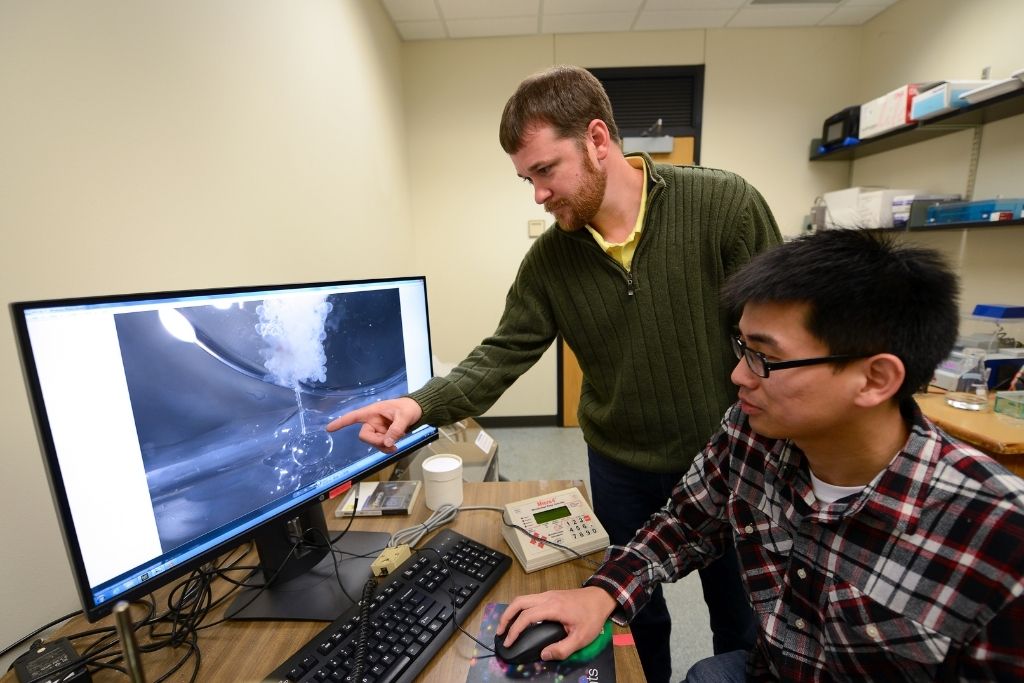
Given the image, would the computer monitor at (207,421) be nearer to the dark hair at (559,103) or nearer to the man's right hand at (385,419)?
the man's right hand at (385,419)

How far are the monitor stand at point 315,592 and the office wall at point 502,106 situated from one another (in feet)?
9.20

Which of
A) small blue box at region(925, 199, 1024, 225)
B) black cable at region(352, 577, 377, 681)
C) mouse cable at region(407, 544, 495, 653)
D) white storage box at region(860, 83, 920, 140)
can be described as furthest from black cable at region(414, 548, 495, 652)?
white storage box at region(860, 83, 920, 140)

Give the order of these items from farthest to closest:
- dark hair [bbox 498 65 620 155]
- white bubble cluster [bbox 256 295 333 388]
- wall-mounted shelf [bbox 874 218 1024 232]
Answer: wall-mounted shelf [bbox 874 218 1024 232], dark hair [bbox 498 65 620 155], white bubble cluster [bbox 256 295 333 388]

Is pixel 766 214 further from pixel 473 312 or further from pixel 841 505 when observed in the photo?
pixel 473 312

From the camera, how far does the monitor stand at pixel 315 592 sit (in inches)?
29.9

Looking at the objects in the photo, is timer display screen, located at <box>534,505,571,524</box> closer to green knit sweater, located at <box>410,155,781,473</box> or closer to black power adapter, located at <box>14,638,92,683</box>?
green knit sweater, located at <box>410,155,781,473</box>

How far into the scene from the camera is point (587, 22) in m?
3.10

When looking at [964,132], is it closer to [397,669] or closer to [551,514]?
[551,514]

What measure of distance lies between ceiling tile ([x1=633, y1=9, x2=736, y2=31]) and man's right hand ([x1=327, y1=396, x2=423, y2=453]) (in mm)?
3265

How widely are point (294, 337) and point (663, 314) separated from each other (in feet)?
2.70

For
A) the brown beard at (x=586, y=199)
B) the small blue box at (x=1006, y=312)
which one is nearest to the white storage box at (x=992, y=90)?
the small blue box at (x=1006, y=312)

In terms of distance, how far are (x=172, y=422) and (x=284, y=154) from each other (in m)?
1.22

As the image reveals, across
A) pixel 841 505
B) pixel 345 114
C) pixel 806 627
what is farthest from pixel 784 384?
pixel 345 114

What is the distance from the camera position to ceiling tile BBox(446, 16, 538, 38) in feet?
9.93
